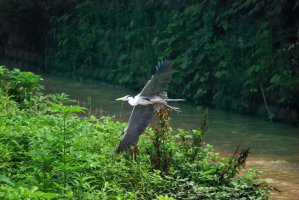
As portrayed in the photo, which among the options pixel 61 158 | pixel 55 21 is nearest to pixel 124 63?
pixel 55 21

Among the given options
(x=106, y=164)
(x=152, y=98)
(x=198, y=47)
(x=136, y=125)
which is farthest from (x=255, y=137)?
(x=106, y=164)

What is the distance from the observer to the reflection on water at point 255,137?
384 inches

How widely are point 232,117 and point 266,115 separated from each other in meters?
0.70

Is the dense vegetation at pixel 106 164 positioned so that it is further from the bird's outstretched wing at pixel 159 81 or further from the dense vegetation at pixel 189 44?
the dense vegetation at pixel 189 44

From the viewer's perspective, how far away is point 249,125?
13.5 metres

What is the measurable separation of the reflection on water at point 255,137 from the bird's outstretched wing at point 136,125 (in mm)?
2037

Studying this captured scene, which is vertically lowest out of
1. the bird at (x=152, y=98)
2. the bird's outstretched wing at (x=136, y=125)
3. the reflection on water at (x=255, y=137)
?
the reflection on water at (x=255, y=137)

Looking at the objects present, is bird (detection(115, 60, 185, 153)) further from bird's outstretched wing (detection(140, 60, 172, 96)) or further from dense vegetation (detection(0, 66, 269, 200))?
dense vegetation (detection(0, 66, 269, 200))

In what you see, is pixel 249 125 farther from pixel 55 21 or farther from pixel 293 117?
pixel 55 21

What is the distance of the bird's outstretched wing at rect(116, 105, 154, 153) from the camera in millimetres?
7215

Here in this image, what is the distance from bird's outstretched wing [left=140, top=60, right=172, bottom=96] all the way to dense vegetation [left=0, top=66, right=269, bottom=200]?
13.6 inches

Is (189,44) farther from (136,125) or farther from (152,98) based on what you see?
(136,125)

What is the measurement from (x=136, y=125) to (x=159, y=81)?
56 centimetres

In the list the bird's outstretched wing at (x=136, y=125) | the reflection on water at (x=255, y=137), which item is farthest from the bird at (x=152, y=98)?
the reflection on water at (x=255, y=137)
